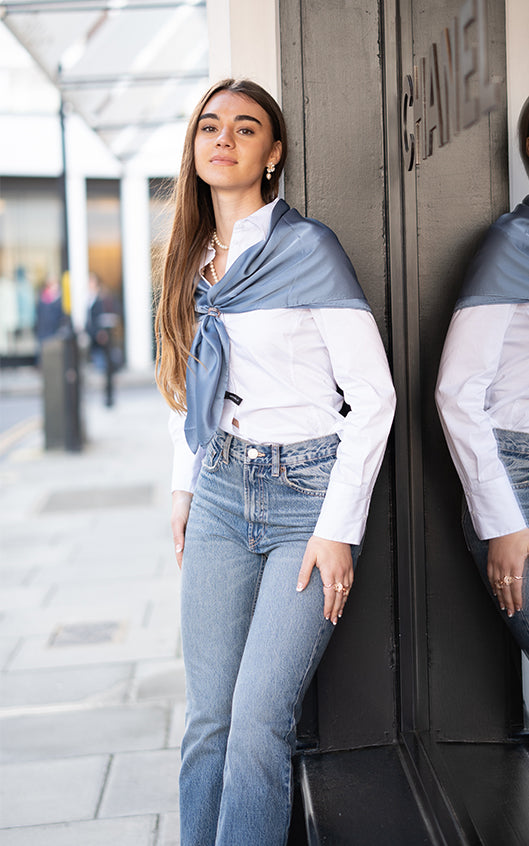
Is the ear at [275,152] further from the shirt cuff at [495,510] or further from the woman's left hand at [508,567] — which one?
the woman's left hand at [508,567]

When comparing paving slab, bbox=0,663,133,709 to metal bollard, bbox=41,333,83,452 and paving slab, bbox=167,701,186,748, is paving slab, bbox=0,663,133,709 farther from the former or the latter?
metal bollard, bbox=41,333,83,452

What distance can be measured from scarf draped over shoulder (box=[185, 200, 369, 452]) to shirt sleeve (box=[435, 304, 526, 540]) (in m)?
0.25

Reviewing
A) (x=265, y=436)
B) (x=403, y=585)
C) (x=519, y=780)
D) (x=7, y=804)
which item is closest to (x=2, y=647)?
(x=7, y=804)

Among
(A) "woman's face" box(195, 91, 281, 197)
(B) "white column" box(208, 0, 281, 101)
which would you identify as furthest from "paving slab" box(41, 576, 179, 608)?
(A) "woman's face" box(195, 91, 281, 197)

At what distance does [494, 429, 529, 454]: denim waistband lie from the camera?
5.85 feet

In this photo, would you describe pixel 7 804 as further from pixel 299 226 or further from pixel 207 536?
pixel 299 226

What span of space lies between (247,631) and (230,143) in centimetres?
123

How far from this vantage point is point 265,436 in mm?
2256

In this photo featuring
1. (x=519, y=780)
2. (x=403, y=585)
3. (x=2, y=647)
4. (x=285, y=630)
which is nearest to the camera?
(x=519, y=780)

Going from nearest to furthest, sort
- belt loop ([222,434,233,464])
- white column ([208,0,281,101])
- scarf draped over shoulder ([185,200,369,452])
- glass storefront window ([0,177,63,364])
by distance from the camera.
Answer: scarf draped over shoulder ([185,200,369,452])
belt loop ([222,434,233,464])
white column ([208,0,281,101])
glass storefront window ([0,177,63,364])

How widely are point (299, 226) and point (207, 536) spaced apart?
0.81 m

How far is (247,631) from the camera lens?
2.34 meters

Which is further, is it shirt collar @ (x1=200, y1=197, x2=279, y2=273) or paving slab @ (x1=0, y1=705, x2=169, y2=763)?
paving slab @ (x1=0, y1=705, x2=169, y2=763)

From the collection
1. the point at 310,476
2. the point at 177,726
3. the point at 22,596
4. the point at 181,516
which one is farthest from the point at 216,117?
the point at 22,596
